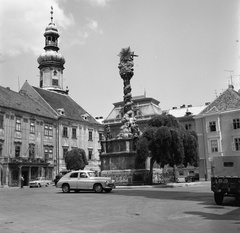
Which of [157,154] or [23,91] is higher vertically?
[23,91]

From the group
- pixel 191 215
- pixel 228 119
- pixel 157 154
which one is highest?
pixel 228 119

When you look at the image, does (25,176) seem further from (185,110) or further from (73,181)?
(185,110)

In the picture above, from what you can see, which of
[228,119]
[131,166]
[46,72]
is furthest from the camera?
[46,72]

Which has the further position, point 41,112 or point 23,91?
point 23,91

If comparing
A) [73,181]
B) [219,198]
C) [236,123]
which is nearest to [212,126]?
[236,123]

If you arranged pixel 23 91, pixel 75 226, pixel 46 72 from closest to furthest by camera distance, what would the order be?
pixel 75 226
pixel 23 91
pixel 46 72

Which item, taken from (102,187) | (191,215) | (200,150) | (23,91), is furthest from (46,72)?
(191,215)

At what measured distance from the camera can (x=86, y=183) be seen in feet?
72.1

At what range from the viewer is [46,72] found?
70750 millimetres

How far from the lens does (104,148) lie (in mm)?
30406

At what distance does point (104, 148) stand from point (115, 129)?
41.9 m

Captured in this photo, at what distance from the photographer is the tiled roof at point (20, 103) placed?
45766 mm

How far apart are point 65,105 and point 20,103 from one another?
12465 millimetres

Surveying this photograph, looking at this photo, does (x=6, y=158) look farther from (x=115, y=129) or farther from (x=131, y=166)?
(x=115, y=129)
